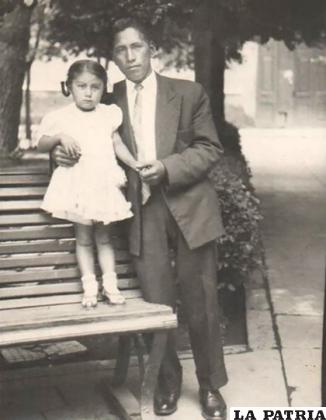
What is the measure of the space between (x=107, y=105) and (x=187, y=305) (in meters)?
1.10

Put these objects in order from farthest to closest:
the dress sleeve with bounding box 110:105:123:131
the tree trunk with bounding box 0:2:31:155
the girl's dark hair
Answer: the tree trunk with bounding box 0:2:31:155 → the dress sleeve with bounding box 110:105:123:131 → the girl's dark hair

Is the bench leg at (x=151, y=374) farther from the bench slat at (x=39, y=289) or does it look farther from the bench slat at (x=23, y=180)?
the bench slat at (x=23, y=180)

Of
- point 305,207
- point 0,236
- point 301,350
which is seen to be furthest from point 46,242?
point 305,207

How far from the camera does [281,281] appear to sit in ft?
22.9

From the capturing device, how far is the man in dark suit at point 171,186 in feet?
13.1

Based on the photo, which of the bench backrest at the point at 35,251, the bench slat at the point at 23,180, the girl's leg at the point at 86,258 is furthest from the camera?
the bench slat at the point at 23,180

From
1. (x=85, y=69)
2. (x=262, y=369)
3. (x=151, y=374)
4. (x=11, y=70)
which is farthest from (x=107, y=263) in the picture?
(x=11, y=70)

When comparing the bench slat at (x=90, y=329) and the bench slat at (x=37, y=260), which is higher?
the bench slat at (x=37, y=260)

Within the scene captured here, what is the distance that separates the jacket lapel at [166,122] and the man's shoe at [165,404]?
1.31 metres

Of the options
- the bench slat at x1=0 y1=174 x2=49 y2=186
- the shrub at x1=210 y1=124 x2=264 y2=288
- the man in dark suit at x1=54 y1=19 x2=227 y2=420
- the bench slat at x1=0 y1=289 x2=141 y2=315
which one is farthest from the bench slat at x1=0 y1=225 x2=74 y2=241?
the shrub at x1=210 y1=124 x2=264 y2=288

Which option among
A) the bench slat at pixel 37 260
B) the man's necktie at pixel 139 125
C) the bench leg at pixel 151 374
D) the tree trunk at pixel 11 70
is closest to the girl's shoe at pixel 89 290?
the bench slat at pixel 37 260

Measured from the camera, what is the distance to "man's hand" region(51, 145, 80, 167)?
3979mm

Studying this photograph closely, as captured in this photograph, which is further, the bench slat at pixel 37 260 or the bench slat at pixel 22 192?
the bench slat at pixel 22 192

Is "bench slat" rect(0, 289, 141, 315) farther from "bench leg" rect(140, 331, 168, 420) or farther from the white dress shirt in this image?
the white dress shirt
